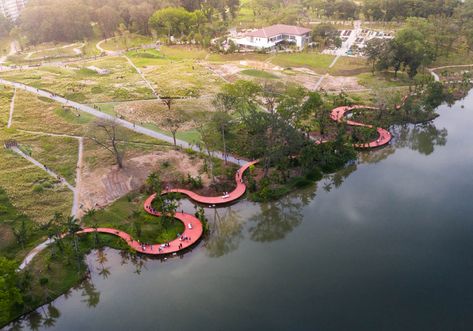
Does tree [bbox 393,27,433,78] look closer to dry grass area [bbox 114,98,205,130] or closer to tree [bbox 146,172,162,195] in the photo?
dry grass area [bbox 114,98,205,130]

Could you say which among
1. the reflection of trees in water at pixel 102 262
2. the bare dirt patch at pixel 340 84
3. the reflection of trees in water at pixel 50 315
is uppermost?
the bare dirt patch at pixel 340 84

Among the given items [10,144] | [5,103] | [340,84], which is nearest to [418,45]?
[340,84]

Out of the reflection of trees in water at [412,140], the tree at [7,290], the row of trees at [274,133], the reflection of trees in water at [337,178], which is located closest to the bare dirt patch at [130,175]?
the row of trees at [274,133]

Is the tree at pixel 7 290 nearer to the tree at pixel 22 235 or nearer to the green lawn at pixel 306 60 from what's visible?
the tree at pixel 22 235

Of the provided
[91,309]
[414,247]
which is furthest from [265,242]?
[91,309]

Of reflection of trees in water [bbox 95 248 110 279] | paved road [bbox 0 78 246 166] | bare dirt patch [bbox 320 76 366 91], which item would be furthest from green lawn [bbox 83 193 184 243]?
bare dirt patch [bbox 320 76 366 91]
